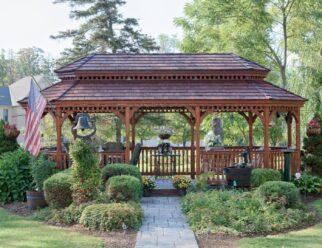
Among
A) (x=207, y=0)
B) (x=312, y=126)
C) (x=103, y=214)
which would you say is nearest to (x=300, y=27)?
(x=207, y=0)

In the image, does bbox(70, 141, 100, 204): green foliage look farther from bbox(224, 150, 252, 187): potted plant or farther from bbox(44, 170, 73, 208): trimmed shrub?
bbox(224, 150, 252, 187): potted plant

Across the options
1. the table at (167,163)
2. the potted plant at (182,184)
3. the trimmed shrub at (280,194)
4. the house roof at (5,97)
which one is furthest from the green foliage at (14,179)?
the house roof at (5,97)

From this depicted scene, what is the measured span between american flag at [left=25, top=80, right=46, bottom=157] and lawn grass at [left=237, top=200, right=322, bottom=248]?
532cm

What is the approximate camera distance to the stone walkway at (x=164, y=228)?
346 inches

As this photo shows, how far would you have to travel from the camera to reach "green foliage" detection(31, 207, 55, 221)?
1112 centimetres

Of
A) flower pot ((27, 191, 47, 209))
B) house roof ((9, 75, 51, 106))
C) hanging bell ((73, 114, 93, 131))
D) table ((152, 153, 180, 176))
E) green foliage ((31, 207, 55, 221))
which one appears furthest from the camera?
house roof ((9, 75, 51, 106))

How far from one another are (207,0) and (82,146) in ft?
51.1

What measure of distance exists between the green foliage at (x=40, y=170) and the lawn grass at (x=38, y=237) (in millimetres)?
1859

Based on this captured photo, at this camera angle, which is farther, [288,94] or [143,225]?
[288,94]

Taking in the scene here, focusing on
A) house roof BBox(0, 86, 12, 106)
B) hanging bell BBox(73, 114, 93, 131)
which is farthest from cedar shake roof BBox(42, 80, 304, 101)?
house roof BBox(0, 86, 12, 106)

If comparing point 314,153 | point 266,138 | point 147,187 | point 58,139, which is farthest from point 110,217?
point 314,153

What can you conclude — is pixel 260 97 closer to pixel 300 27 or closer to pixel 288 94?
pixel 288 94

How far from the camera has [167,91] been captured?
14719mm

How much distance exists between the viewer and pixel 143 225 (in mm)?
10352
